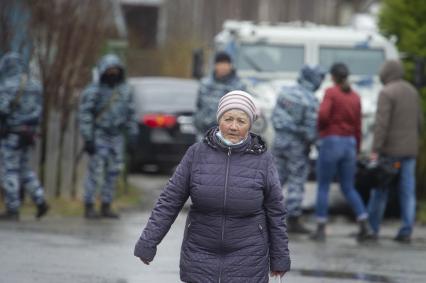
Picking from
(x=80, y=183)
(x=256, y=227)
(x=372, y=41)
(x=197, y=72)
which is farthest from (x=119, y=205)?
(x=256, y=227)

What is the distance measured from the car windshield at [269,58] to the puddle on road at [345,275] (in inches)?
268

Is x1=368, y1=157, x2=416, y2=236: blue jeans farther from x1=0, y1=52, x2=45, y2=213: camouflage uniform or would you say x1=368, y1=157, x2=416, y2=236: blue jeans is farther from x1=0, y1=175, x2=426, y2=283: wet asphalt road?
x1=0, y1=52, x2=45, y2=213: camouflage uniform

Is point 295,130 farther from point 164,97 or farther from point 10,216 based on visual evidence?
point 164,97

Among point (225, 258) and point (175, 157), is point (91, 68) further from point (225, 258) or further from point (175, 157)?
point (225, 258)

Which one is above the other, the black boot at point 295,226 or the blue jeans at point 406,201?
the blue jeans at point 406,201

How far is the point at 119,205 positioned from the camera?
1543 centimetres

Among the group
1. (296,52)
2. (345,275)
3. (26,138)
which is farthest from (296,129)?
(296,52)

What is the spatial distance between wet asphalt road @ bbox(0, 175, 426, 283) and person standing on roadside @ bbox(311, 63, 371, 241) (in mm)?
285

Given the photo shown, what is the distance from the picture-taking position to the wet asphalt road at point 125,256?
9656 mm

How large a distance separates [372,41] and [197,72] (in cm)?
238

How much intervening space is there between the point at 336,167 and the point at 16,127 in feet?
10.3

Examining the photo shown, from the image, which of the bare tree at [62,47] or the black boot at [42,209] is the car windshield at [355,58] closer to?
the bare tree at [62,47]

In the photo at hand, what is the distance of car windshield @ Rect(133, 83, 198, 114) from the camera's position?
19891 mm

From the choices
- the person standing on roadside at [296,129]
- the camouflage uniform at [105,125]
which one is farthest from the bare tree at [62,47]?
the person standing on roadside at [296,129]
